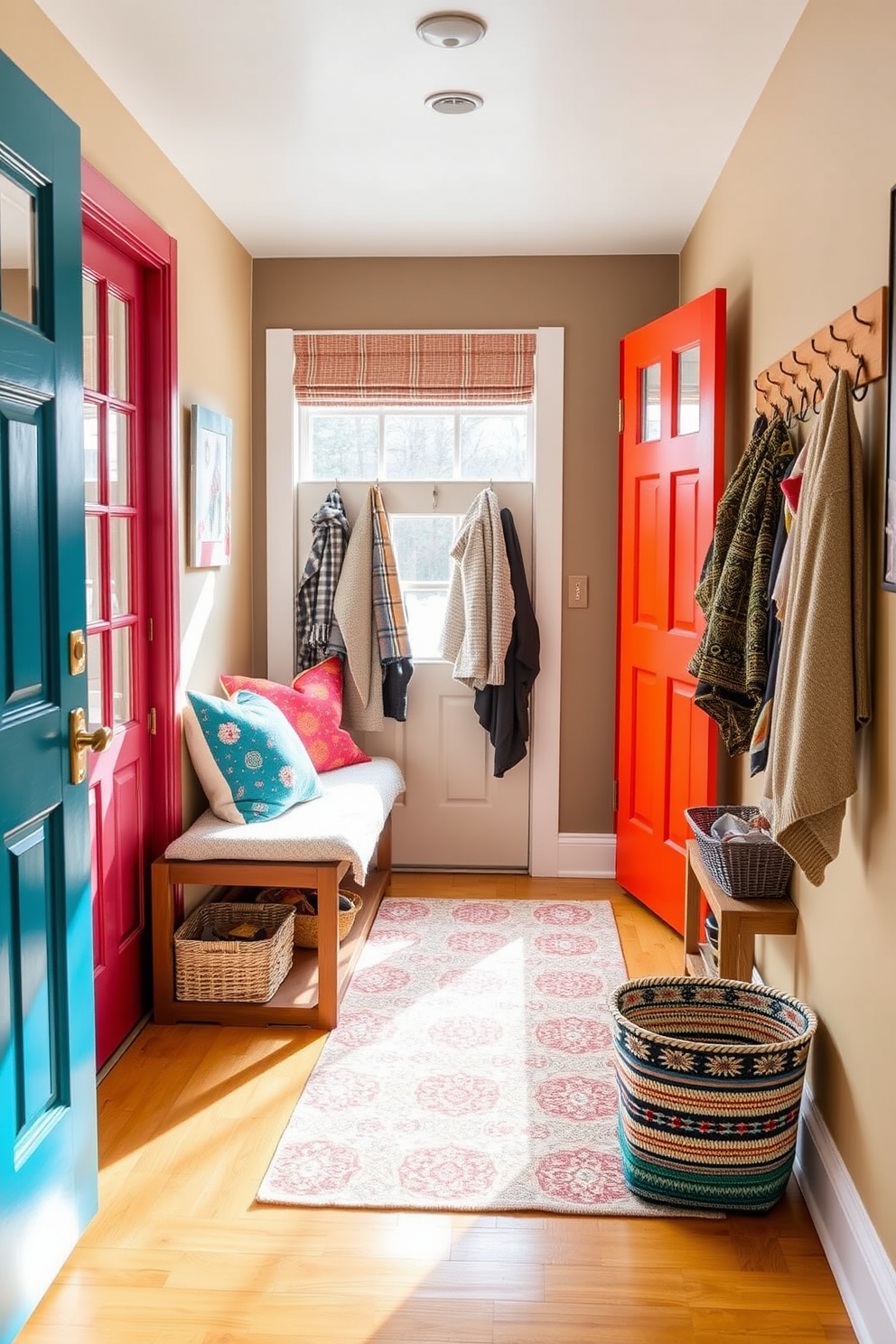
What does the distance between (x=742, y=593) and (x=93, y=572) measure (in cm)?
161

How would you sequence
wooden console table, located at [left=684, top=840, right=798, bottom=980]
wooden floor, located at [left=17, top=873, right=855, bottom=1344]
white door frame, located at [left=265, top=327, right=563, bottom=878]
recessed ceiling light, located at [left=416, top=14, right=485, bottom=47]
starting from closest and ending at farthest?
wooden floor, located at [left=17, top=873, right=855, bottom=1344] → recessed ceiling light, located at [left=416, top=14, right=485, bottom=47] → wooden console table, located at [left=684, top=840, right=798, bottom=980] → white door frame, located at [left=265, top=327, right=563, bottom=878]

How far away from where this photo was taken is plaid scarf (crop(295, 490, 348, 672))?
4418 mm

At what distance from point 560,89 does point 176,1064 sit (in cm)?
269

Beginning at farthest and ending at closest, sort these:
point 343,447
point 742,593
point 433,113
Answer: point 343,447 → point 433,113 → point 742,593

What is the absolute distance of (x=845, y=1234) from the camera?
6.82 ft

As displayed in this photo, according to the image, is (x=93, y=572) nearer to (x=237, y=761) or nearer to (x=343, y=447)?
(x=237, y=761)

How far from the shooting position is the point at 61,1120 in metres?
2.08

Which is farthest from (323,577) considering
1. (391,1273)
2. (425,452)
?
(391,1273)

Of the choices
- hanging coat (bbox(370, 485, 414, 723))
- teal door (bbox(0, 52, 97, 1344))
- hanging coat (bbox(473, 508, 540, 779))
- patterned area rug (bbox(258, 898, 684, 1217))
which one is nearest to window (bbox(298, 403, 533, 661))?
hanging coat (bbox(370, 485, 414, 723))

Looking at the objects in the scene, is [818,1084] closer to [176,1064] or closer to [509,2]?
[176,1064]

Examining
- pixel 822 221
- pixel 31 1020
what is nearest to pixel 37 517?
pixel 31 1020

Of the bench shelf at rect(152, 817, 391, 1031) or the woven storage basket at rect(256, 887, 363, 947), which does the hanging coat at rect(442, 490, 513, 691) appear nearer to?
the woven storage basket at rect(256, 887, 363, 947)

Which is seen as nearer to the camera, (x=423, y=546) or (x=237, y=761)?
(x=237, y=761)

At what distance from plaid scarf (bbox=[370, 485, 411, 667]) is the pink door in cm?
124
